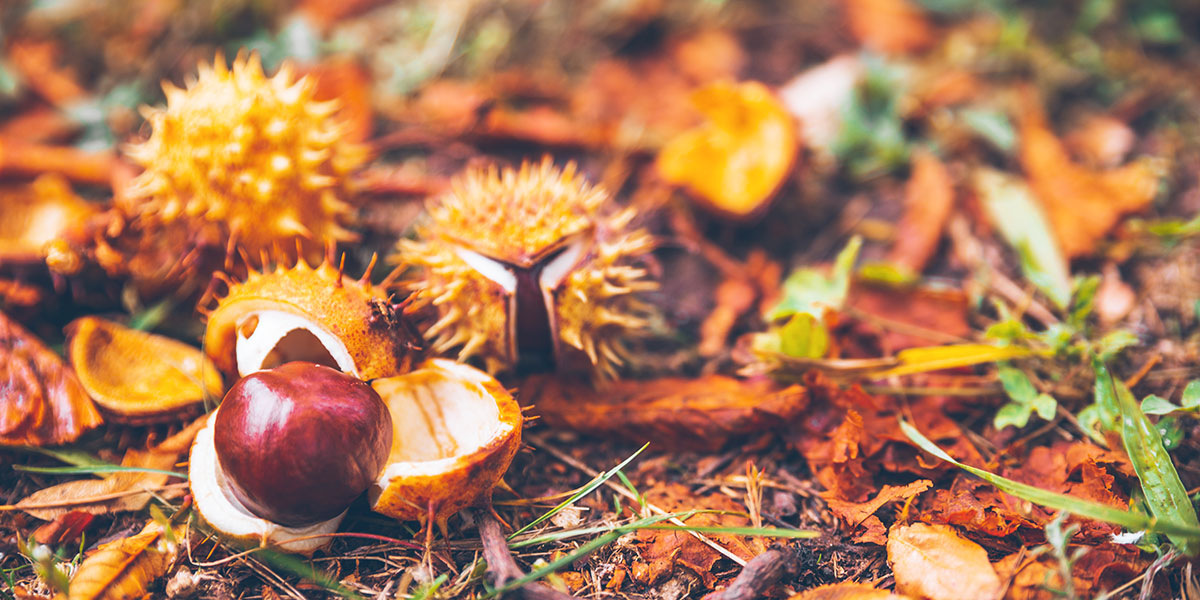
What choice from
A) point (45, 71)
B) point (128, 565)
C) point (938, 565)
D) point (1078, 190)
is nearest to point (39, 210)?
point (45, 71)

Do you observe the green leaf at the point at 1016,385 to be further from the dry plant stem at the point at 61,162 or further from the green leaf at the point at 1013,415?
the dry plant stem at the point at 61,162

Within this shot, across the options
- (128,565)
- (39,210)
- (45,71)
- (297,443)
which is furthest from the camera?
(45,71)

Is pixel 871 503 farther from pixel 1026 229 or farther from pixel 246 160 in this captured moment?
pixel 246 160

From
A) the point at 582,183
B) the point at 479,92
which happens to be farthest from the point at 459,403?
the point at 479,92

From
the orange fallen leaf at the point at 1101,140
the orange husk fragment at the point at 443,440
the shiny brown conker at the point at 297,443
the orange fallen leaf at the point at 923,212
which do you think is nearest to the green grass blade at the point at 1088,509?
the orange fallen leaf at the point at 923,212

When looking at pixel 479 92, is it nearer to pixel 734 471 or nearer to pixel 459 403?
pixel 459 403
